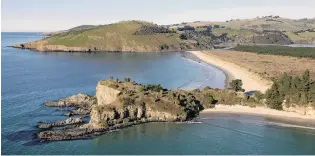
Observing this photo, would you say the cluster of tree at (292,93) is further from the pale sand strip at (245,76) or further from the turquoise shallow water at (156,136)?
the pale sand strip at (245,76)

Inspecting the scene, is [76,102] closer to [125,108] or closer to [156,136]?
[125,108]

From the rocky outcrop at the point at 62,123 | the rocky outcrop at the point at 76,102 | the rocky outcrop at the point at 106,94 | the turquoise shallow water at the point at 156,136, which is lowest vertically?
the turquoise shallow water at the point at 156,136

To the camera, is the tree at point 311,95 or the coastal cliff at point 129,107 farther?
the tree at point 311,95

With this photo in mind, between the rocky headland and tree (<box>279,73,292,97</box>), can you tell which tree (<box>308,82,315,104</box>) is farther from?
the rocky headland

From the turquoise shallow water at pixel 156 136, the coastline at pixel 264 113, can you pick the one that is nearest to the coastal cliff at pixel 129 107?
the coastline at pixel 264 113

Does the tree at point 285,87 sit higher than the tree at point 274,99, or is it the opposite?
the tree at point 285,87

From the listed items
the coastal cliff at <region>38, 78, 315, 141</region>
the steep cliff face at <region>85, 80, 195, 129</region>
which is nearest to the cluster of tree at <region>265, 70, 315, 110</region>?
the coastal cliff at <region>38, 78, 315, 141</region>

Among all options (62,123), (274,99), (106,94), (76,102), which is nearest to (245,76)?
(274,99)
